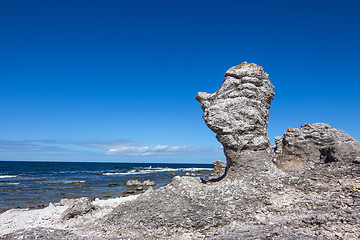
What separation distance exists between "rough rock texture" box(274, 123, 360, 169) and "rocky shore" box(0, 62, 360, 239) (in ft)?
0.13

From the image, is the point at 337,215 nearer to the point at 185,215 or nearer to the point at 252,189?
the point at 252,189

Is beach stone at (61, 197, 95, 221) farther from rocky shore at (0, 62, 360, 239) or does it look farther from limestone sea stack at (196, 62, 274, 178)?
limestone sea stack at (196, 62, 274, 178)

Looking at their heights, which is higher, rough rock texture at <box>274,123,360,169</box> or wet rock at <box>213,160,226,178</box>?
rough rock texture at <box>274,123,360,169</box>

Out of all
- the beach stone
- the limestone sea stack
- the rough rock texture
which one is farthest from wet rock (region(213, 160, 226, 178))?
the beach stone

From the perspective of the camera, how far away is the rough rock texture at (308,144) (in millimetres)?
11109

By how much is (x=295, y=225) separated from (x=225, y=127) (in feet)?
14.9

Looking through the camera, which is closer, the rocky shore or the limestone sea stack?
the rocky shore

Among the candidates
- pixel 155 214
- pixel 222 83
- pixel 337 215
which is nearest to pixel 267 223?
pixel 337 215

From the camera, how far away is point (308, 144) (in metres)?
11.6

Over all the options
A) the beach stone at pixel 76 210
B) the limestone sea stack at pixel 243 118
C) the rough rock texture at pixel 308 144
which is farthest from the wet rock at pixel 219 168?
the beach stone at pixel 76 210

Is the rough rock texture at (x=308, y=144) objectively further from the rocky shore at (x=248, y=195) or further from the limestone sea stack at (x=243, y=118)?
the limestone sea stack at (x=243, y=118)

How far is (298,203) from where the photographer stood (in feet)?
28.1

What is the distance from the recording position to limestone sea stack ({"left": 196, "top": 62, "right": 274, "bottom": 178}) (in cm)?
1073

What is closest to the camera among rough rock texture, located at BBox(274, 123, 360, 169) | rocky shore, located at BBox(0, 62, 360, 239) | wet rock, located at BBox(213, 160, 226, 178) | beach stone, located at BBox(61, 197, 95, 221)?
rocky shore, located at BBox(0, 62, 360, 239)
